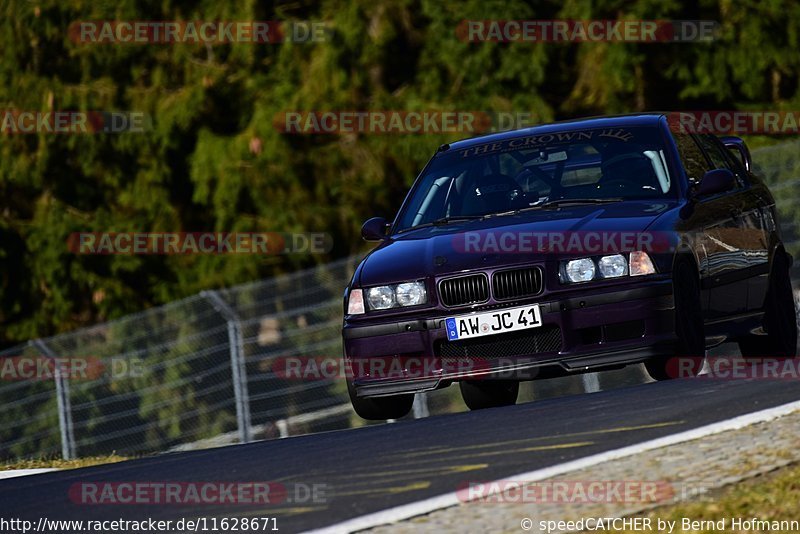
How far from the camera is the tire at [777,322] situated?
1098 cm

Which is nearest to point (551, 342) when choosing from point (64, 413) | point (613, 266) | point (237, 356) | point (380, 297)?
point (613, 266)

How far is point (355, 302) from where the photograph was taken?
9.73 m

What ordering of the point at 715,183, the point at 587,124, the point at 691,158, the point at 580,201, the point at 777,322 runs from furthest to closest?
the point at 777,322, the point at 587,124, the point at 691,158, the point at 580,201, the point at 715,183

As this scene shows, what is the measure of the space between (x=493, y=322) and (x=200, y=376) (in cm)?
729

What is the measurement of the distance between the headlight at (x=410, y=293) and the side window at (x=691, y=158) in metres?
1.99

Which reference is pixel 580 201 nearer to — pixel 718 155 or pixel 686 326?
pixel 686 326

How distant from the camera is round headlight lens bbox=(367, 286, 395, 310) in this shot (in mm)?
9523

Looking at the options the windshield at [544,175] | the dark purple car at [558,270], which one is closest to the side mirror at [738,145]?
the dark purple car at [558,270]

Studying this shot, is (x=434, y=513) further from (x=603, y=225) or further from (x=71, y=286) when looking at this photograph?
(x=71, y=286)

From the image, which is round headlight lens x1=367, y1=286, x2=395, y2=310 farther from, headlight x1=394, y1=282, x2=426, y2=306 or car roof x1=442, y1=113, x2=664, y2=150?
car roof x1=442, y1=113, x2=664, y2=150

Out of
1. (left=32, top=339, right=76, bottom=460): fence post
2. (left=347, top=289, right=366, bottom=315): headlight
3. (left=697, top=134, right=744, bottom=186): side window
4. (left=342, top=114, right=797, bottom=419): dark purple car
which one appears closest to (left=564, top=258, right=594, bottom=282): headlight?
(left=342, top=114, right=797, bottom=419): dark purple car

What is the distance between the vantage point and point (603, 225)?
9281 millimetres

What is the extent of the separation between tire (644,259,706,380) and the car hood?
0.35 meters

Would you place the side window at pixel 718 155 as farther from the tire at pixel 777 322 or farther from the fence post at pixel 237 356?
the fence post at pixel 237 356
